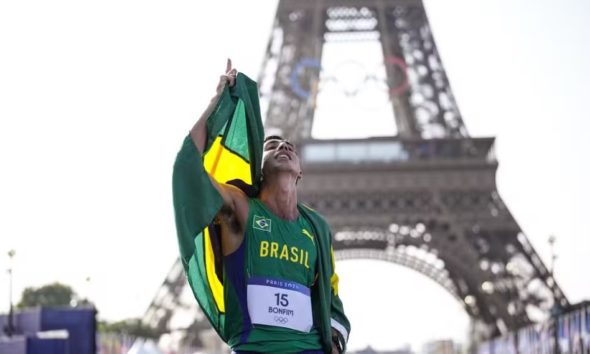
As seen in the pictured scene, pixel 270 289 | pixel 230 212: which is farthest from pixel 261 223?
pixel 270 289

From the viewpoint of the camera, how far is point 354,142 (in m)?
45.0

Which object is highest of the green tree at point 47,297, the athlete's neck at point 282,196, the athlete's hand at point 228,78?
the green tree at point 47,297

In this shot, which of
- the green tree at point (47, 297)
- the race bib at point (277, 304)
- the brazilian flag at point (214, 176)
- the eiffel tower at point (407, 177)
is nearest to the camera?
the brazilian flag at point (214, 176)

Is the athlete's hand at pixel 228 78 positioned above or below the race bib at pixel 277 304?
above

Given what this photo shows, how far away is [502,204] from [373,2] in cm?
1050

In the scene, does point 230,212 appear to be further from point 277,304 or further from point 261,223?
point 277,304

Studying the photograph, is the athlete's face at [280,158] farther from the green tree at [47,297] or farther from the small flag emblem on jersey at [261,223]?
the green tree at [47,297]

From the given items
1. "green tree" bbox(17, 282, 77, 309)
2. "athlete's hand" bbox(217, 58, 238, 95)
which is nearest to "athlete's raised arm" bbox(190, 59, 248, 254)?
"athlete's hand" bbox(217, 58, 238, 95)

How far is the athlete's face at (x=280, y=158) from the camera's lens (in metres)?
4.93

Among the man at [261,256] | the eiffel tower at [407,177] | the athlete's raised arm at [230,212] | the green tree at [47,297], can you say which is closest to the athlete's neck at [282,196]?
the man at [261,256]

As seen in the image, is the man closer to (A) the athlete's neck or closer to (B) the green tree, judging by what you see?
(A) the athlete's neck

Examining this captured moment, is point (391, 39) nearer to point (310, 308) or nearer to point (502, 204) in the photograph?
point (502, 204)

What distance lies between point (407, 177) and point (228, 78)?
39.3 m

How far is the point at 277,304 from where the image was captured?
4660 mm
